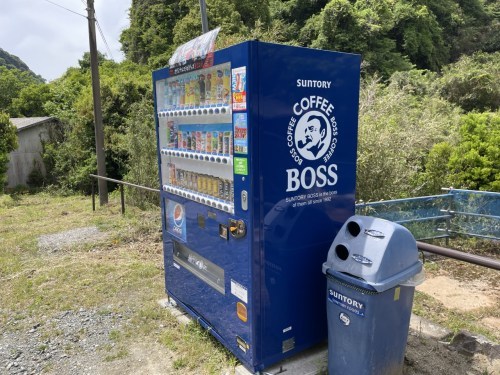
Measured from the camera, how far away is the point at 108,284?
4.36m

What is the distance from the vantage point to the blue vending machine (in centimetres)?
234

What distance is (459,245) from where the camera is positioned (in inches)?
245

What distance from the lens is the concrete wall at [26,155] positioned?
1403 centimetres

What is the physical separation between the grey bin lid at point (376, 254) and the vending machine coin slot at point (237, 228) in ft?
1.87

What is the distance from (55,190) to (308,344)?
1290 cm

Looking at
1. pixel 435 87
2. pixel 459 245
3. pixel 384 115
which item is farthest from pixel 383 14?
pixel 459 245

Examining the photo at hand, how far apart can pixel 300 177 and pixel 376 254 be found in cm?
69

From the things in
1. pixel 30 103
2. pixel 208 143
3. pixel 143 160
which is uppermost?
pixel 30 103

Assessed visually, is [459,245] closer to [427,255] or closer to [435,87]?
[427,255]

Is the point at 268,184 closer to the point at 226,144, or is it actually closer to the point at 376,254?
the point at 226,144

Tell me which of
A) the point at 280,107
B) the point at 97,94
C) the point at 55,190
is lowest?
the point at 55,190

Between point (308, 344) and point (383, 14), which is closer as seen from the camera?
point (308, 344)

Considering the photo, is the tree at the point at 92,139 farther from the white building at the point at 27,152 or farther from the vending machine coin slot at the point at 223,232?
the vending machine coin slot at the point at 223,232

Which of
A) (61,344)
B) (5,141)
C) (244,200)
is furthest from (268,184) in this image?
(5,141)
